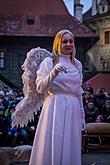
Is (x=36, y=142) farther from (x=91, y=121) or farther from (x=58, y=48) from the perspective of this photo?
(x=91, y=121)

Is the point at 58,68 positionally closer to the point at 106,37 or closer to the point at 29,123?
the point at 29,123

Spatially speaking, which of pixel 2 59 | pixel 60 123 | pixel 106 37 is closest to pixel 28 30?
pixel 2 59

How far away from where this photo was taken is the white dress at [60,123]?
4477 mm

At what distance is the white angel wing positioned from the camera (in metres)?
5.07

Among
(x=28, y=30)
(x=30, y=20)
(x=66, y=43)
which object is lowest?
(x=66, y=43)

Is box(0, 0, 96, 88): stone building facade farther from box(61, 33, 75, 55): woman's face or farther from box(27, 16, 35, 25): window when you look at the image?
box(61, 33, 75, 55): woman's face

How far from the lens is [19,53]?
3086 centimetres

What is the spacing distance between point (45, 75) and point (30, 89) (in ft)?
1.91

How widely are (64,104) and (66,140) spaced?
0.36m

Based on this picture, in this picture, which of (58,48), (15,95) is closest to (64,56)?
(58,48)

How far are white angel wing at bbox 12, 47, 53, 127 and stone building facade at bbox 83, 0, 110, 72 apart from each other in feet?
124

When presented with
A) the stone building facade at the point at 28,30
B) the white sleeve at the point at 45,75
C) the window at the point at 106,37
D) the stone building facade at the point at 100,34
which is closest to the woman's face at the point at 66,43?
the white sleeve at the point at 45,75

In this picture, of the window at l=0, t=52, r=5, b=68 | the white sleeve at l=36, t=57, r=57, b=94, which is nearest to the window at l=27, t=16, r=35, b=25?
the window at l=0, t=52, r=5, b=68

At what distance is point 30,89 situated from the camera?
5.09 metres
